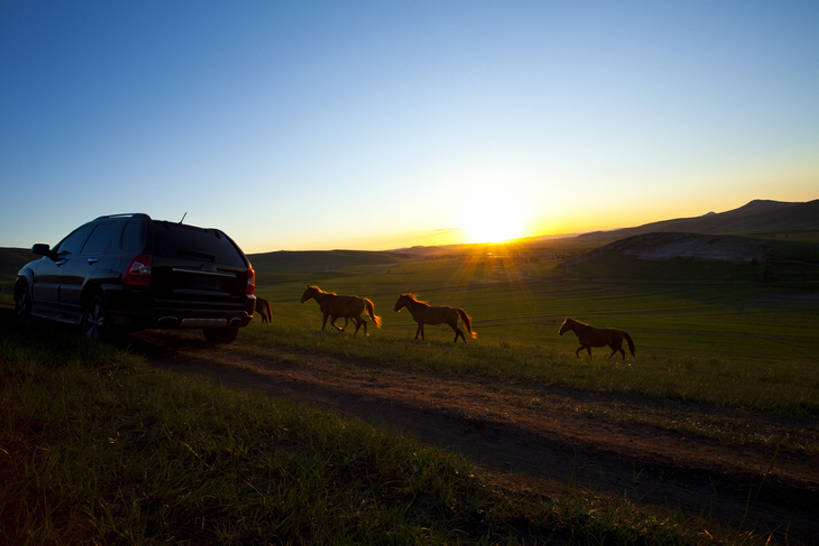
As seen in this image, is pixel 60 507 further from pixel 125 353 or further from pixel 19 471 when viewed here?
pixel 125 353

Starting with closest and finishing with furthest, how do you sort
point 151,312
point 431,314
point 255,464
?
1. point 255,464
2. point 151,312
3. point 431,314

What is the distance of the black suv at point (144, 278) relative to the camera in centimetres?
775

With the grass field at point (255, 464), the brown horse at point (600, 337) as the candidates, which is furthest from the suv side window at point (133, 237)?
the brown horse at point (600, 337)

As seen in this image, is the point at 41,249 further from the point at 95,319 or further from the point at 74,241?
the point at 95,319

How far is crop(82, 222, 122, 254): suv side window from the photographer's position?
339 inches

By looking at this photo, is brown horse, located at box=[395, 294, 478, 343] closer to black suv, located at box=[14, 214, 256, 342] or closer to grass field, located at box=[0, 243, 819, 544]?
black suv, located at box=[14, 214, 256, 342]

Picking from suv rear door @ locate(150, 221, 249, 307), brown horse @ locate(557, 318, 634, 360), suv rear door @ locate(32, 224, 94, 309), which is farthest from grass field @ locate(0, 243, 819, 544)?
brown horse @ locate(557, 318, 634, 360)

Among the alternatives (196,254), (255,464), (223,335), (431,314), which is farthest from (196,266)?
(431,314)

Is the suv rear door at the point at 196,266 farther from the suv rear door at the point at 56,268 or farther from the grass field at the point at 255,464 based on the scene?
the suv rear door at the point at 56,268

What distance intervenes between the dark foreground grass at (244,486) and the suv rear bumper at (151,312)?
10.1 ft

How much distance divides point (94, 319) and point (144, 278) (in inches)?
73.4

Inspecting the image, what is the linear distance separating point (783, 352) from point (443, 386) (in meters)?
32.5

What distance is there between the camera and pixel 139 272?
7.72m

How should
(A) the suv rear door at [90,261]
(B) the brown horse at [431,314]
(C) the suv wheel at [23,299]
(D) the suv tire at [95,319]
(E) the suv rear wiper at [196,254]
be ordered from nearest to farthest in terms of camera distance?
(D) the suv tire at [95,319]
(E) the suv rear wiper at [196,254]
(A) the suv rear door at [90,261]
(C) the suv wheel at [23,299]
(B) the brown horse at [431,314]
